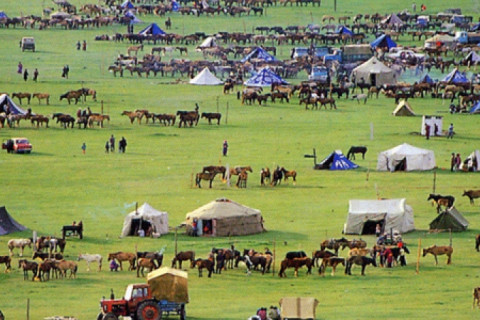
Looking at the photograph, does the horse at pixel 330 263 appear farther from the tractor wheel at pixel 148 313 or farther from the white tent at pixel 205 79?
the white tent at pixel 205 79

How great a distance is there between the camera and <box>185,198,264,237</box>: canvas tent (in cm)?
5109

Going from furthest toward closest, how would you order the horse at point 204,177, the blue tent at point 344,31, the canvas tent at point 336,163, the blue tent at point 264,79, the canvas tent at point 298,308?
the blue tent at point 344,31
the blue tent at point 264,79
the canvas tent at point 336,163
the horse at point 204,177
the canvas tent at point 298,308

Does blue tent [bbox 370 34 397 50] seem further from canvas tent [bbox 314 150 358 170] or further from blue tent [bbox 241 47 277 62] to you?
canvas tent [bbox 314 150 358 170]

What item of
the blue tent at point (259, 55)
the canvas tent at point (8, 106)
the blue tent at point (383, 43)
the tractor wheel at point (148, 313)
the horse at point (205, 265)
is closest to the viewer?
the tractor wheel at point (148, 313)

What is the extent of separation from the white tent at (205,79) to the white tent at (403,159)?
35962 millimetres

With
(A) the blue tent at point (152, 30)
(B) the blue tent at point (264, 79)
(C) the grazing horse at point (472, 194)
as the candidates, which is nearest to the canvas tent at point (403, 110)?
(B) the blue tent at point (264, 79)

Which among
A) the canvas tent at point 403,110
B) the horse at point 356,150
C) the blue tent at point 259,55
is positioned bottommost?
the horse at point 356,150

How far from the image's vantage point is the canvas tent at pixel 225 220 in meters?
51.1

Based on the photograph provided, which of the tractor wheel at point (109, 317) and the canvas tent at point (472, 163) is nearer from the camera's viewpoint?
the tractor wheel at point (109, 317)

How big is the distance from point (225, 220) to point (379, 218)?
18.1 feet

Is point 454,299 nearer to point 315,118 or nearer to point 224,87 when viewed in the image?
point 315,118

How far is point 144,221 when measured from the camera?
50969 mm

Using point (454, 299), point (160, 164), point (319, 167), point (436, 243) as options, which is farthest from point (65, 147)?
point (454, 299)

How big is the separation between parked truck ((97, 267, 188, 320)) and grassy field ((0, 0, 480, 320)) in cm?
77
